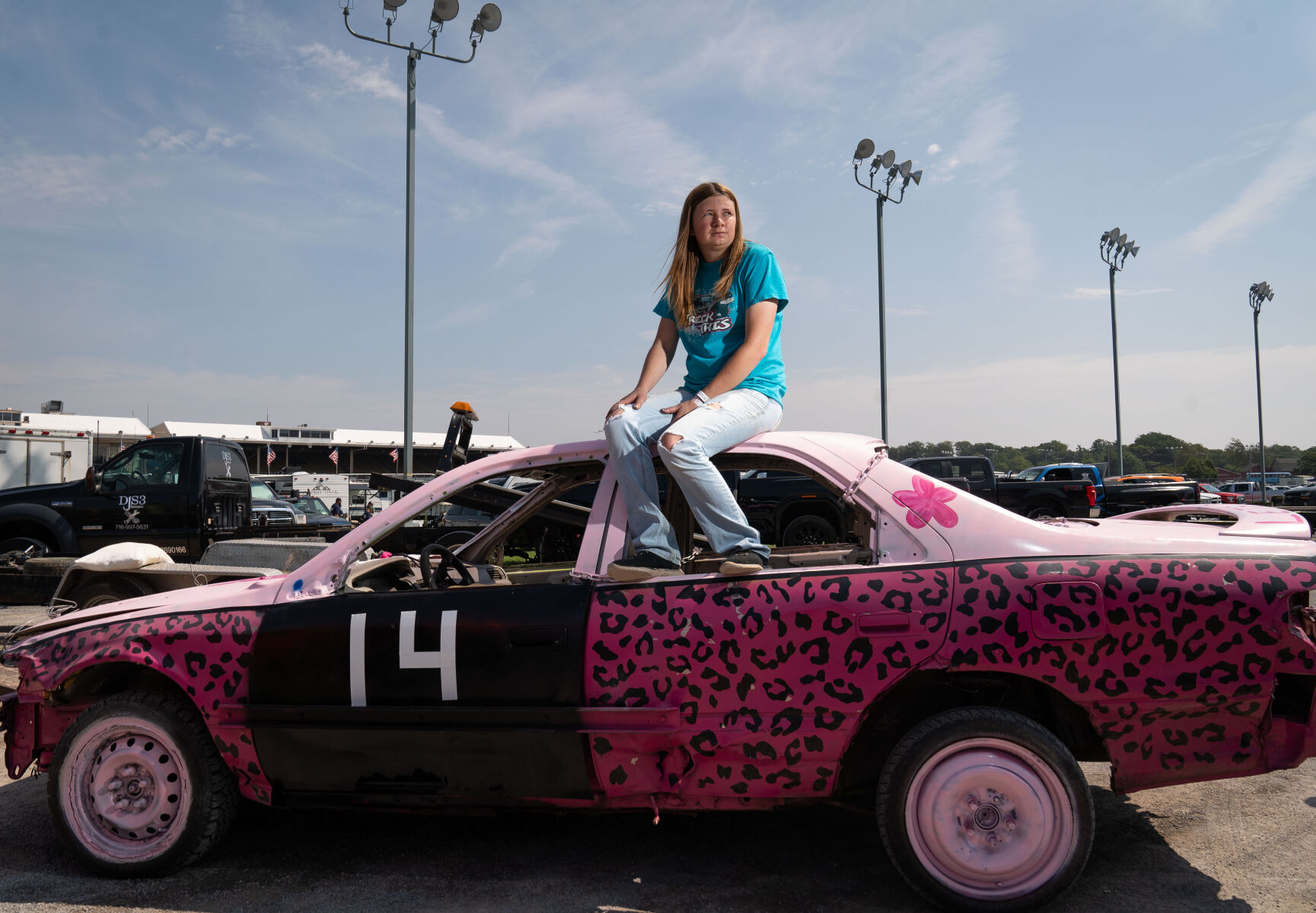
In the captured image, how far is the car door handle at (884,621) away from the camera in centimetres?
264

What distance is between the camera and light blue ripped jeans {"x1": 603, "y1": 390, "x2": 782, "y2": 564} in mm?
2910

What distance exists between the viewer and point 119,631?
3121mm

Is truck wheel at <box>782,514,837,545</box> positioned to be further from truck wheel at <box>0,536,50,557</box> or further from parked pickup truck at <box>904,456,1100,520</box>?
truck wheel at <box>0,536,50,557</box>

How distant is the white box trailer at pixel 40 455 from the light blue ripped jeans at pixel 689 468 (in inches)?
600

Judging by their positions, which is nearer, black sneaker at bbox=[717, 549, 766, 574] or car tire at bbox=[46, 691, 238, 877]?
black sneaker at bbox=[717, 549, 766, 574]

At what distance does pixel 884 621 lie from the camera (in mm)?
2645

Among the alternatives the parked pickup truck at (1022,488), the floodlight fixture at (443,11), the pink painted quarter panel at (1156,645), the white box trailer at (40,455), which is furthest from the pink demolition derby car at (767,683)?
the parked pickup truck at (1022,488)

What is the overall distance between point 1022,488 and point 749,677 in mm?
19560

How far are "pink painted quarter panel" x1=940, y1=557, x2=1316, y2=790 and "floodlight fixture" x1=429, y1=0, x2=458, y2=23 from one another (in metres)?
12.2

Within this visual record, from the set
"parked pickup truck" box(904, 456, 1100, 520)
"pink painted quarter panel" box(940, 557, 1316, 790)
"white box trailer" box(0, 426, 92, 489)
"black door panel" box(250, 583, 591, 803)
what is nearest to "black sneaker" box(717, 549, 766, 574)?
"black door panel" box(250, 583, 591, 803)

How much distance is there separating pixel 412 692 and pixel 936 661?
65.7 inches

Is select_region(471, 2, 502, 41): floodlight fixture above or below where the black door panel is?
above

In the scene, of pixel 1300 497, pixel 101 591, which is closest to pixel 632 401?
pixel 101 591

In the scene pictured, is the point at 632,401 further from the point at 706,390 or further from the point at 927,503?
the point at 927,503
